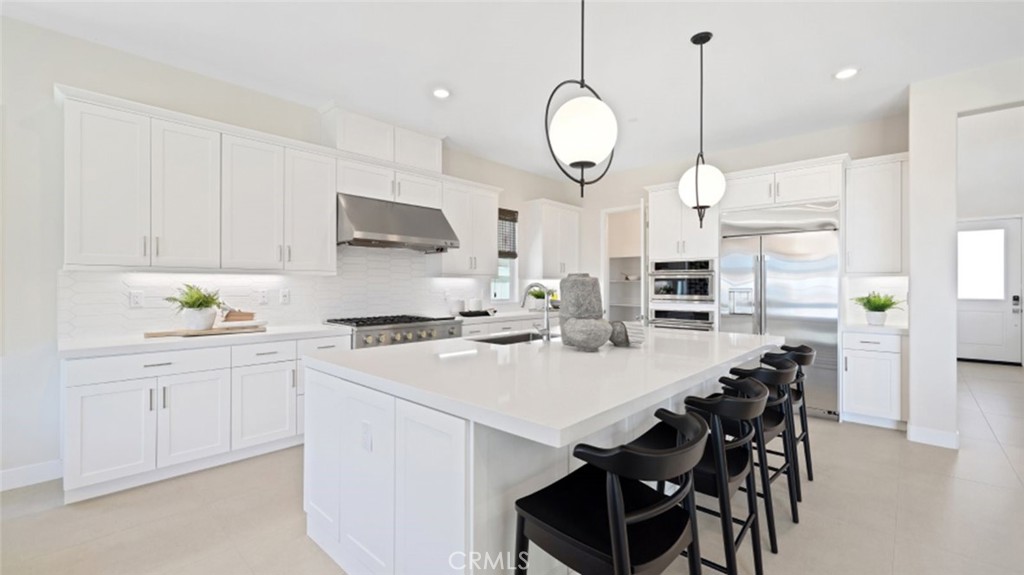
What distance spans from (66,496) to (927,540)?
4.59 m

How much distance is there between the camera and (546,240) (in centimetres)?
583

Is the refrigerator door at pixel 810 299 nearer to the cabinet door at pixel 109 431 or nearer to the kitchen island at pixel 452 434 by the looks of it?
the kitchen island at pixel 452 434

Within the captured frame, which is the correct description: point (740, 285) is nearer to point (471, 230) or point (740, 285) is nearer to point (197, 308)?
point (471, 230)

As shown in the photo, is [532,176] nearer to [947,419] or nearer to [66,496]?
[947,419]

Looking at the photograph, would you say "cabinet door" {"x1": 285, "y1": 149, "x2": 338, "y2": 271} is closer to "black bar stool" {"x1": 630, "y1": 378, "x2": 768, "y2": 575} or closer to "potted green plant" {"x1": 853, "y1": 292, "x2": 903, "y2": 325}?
"black bar stool" {"x1": 630, "y1": 378, "x2": 768, "y2": 575}

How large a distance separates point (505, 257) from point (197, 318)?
11.3 feet

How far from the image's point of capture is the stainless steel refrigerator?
13.2ft

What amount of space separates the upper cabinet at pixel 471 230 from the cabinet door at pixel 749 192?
8.52 feet


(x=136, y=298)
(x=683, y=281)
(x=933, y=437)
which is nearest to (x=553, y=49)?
(x=683, y=281)

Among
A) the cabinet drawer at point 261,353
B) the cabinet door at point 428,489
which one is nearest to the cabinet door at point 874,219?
the cabinet door at point 428,489

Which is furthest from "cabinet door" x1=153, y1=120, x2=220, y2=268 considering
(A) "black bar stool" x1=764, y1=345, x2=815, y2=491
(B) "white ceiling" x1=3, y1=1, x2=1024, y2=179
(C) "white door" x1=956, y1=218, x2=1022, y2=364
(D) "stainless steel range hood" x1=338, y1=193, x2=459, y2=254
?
(C) "white door" x1=956, y1=218, x2=1022, y2=364

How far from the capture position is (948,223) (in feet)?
10.8

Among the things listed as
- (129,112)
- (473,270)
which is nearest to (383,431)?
(129,112)

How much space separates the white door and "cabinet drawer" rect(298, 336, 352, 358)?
8.85 metres
